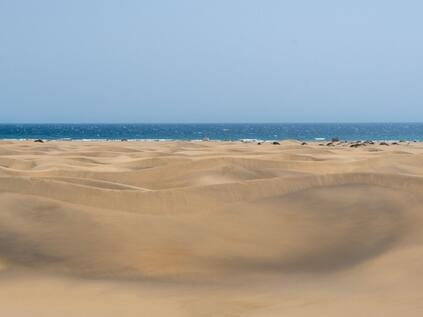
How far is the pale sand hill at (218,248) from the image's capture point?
94.2 inches

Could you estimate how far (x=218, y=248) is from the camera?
2955 mm

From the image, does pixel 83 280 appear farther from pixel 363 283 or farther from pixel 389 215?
pixel 389 215

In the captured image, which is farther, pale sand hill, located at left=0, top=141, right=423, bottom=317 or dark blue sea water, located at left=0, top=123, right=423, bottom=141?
dark blue sea water, located at left=0, top=123, right=423, bottom=141

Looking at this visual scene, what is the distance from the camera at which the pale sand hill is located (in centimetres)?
239

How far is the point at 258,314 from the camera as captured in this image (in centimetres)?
225

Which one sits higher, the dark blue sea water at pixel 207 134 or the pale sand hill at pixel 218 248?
the pale sand hill at pixel 218 248

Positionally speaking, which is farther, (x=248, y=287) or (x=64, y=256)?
(x=64, y=256)

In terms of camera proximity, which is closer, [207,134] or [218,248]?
[218,248]

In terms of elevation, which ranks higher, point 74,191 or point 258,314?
point 74,191

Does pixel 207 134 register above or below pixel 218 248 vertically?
below

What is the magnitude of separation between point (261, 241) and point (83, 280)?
81 cm

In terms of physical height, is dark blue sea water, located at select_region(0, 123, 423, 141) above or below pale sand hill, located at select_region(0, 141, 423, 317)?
below

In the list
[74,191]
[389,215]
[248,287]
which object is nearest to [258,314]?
[248,287]

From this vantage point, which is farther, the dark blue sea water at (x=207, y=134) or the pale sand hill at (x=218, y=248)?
the dark blue sea water at (x=207, y=134)
